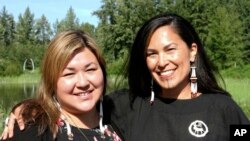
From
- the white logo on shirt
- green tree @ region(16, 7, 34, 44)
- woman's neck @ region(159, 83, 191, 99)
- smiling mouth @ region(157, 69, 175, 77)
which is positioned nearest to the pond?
woman's neck @ region(159, 83, 191, 99)

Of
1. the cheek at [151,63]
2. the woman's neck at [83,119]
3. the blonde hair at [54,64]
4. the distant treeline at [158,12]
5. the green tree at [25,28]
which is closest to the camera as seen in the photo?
the blonde hair at [54,64]

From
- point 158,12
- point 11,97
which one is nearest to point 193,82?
point 11,97

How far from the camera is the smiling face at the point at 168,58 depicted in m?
3.34

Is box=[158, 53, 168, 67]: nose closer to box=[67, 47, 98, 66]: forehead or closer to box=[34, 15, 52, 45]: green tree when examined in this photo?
box=[67, 47, 98, 66]: forehead

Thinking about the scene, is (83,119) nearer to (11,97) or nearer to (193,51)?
(193,51)

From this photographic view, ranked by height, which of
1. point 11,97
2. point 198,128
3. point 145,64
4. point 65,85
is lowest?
point 11,97

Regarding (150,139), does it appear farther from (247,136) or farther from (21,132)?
(21,132)

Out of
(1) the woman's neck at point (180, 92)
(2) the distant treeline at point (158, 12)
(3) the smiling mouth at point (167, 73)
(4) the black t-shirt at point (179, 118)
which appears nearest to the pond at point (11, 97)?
(4) the black t-shirt at point (179, 118)

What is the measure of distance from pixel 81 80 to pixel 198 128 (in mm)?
914

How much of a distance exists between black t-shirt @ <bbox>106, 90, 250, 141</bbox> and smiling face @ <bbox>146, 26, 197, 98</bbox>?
0.18 meters

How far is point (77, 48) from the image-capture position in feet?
9.62

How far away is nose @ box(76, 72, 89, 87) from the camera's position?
114 inches

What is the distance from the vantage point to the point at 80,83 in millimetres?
2902

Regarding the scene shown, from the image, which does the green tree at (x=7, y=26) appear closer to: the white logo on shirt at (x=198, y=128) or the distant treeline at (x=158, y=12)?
the distant treeline at (x=158, y=12)
